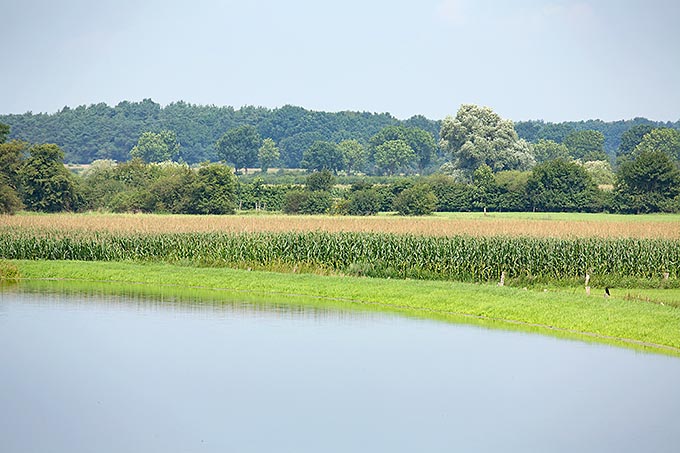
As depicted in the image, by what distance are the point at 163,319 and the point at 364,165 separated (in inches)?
5513

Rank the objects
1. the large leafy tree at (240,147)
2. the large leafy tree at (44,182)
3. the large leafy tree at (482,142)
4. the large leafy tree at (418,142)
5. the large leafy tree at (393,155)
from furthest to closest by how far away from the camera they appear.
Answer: the large leafy tree at (418,142) → the large leafy tree at (240,147) → the large leafy tree at (393,155) → the large leafy tree at (482,142) → the large leafy tree at (44,182)

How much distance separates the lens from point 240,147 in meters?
166

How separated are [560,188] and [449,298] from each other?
53.6 meters

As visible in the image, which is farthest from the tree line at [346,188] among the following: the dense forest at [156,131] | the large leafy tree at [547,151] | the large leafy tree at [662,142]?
the dense forest at [156,131]

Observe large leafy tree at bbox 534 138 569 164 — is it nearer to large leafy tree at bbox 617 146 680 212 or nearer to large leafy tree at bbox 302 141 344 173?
large leafy tree at bbox 302 141 344 173

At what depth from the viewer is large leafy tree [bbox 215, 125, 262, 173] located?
543 ft

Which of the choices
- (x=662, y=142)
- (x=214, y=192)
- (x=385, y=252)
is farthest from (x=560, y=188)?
(x=662, y=142)

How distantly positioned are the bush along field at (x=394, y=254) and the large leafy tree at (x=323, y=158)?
109m

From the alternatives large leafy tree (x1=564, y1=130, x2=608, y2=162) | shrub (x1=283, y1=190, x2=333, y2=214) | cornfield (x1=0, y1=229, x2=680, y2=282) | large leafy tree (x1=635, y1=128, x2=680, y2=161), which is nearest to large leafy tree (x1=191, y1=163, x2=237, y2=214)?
shrub (x1=283, y1=190, x2=333, y2=214)

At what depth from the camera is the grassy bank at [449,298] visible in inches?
1017

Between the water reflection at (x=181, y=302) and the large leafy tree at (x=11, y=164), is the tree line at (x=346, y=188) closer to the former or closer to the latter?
the large leafy tree at (x=11, y=164)

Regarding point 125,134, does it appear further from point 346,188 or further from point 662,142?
point 346,188

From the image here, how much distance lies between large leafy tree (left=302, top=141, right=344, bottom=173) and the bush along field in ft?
357

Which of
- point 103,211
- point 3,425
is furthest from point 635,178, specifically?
point 3,425
